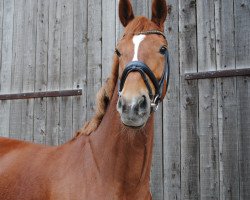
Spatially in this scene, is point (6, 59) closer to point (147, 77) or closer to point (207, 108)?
point (207, 108)

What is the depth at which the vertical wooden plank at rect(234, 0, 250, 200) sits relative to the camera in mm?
3043

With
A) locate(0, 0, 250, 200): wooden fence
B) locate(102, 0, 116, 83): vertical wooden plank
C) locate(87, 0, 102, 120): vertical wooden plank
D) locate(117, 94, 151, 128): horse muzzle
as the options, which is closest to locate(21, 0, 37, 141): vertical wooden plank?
locate(0, 0, 250, 200): wooden fence

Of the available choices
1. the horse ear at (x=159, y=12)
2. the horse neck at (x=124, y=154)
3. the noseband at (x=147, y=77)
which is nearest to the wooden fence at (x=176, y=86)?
the horse ear at (x=159, y=12)

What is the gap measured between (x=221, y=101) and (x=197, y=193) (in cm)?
89

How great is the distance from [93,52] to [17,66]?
1200 mm

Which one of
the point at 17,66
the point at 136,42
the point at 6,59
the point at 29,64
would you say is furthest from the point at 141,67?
the point at 6,59

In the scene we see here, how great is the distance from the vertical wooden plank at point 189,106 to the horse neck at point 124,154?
1.19 meters

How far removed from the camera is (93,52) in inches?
157

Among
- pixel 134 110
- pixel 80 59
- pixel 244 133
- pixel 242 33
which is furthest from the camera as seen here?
pixel 80 59

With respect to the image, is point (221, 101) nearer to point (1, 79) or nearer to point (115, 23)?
point (115, 23)

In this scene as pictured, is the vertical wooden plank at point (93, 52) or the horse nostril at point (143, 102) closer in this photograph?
the horse nostril at point (143, 102)

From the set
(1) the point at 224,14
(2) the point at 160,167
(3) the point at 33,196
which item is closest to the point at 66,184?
(3) the point at 33,196

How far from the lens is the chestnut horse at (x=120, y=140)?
Answer: 1.92 m

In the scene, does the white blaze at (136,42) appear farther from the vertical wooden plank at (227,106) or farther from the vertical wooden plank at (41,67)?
the vertical wooden plank at (41,67)
